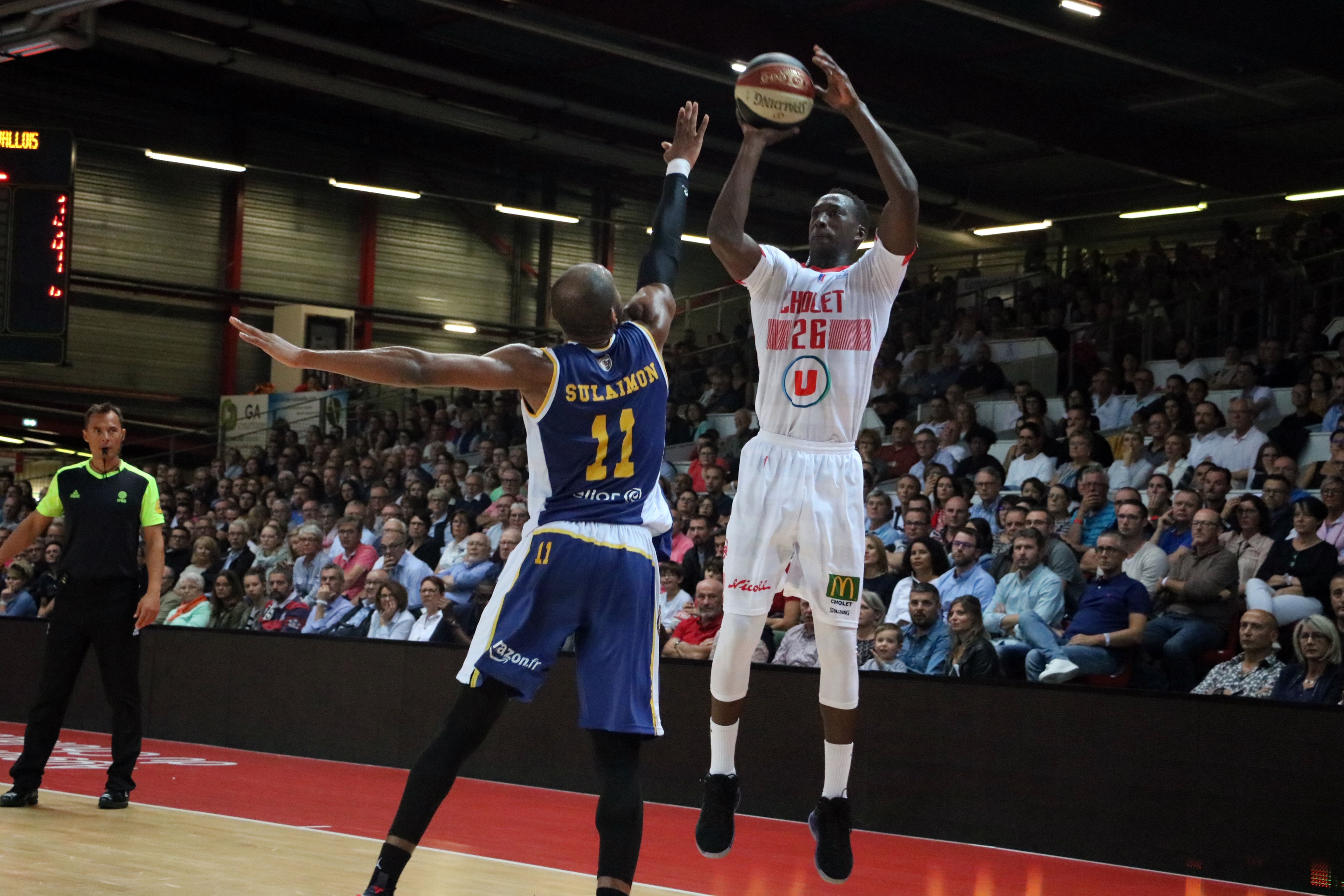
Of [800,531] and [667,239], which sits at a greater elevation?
[667,239]

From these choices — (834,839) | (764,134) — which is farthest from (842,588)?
(764,134)

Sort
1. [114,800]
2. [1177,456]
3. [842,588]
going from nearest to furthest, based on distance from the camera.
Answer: [842,588] → [114,800] → [1177,456]

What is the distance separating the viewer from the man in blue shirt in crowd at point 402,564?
1144 cm

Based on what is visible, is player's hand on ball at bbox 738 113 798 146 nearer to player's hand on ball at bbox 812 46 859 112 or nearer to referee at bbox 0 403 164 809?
player's hand on ball at bbox 812 46 859 112

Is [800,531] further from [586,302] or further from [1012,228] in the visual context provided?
[1012,228]

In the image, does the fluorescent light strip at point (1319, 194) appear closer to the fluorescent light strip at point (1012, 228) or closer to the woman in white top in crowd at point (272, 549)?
the fluorescent light strip at point (1012, 228)

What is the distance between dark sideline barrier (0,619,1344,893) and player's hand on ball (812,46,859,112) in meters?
3.54

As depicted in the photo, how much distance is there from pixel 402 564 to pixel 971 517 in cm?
455

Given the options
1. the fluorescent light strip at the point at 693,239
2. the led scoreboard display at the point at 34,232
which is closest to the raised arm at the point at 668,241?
the led scoreboard display at the point at 34,232

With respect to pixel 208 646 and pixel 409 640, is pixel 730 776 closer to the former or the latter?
pixel 409 640

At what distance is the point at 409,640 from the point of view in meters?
10.2

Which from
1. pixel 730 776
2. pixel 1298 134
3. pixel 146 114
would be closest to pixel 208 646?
pixel 730 776

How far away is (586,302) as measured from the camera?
4363 mm

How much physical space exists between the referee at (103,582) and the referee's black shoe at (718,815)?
3345 millimetres
